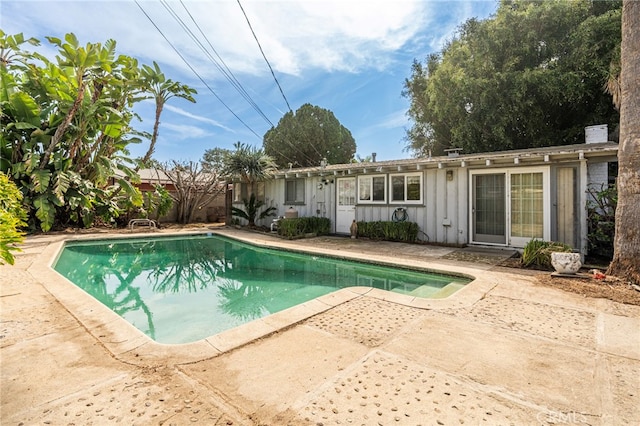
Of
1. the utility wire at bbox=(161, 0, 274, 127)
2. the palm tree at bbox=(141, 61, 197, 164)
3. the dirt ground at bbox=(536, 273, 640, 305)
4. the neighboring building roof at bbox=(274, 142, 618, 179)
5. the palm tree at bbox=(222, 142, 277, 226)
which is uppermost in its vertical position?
the utility wire at bbox=(161, 0, 274, 127)

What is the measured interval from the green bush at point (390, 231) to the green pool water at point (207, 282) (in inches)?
125

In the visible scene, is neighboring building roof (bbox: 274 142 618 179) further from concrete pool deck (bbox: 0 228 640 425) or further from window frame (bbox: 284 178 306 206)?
concrete pool deck (bbox: 0 228 640 425)

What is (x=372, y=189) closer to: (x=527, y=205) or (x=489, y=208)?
(x=489, y=208)

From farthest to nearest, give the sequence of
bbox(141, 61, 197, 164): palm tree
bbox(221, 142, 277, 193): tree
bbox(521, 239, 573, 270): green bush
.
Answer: bbox(221, 142, 277, 193): tree < bbox(141, 61, 197, 164): palm tree < bbox(521, 239, 573, 270): green bush

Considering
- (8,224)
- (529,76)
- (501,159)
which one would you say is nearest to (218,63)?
(501,159)

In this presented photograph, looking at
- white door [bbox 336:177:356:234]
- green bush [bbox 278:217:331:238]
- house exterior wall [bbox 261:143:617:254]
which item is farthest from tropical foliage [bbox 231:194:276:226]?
white door [bbox 336:177:356:234]

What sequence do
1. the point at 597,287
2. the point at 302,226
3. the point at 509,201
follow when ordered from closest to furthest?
the point at 597,287 → the point at 509,201 → the point at 302,226

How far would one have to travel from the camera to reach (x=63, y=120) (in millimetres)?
10836

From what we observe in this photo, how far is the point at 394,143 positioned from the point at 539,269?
17.1 m

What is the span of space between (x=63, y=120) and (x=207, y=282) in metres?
9.42

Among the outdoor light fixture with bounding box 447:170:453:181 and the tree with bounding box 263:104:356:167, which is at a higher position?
the tree with bounding box 263:104:356:167

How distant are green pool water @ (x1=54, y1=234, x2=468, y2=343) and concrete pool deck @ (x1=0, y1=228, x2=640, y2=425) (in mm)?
1060


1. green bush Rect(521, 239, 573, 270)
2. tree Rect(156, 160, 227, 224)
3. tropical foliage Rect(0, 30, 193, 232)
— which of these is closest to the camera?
green bush Rect(521, 239, 573, 270)

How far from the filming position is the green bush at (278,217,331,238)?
1116 centimetres
